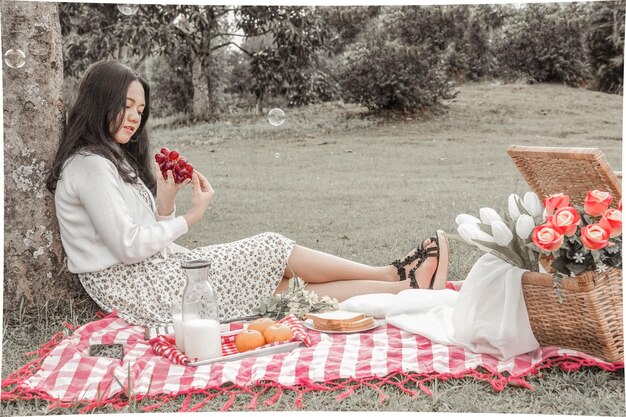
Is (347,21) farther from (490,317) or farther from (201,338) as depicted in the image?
(201,338)

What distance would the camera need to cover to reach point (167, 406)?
7.55ft

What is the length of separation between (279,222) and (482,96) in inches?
165

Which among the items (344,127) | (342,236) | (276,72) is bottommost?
(342,236)

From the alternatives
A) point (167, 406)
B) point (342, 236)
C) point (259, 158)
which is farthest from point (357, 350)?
point (259, 158)

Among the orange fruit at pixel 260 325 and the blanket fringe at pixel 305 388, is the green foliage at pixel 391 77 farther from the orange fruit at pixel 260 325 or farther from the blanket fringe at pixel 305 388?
the blanket fringe at pixel 305 388

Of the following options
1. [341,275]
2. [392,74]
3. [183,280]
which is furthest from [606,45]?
[183,280]

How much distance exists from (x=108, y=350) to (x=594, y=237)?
1704 millimetres

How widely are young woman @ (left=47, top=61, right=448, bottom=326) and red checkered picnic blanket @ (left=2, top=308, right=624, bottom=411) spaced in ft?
1.16

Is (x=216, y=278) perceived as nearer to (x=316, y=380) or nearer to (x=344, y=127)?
(x=316, y=380)

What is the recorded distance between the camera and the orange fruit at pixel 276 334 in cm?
273

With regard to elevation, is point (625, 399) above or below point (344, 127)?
below

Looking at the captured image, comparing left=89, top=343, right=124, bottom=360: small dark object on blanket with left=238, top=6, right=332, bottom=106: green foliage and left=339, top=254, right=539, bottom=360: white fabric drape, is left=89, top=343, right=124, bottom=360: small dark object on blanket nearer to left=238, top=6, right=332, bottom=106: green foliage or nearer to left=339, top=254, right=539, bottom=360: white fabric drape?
left=339, top=254, right=539, bottom=360: white fabric drape

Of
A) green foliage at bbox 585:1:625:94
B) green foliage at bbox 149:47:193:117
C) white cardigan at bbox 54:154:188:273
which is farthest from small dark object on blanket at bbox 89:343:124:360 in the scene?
green foliage at bbox 585:1:625:94

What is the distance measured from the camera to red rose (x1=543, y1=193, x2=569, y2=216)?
99.4 inches
